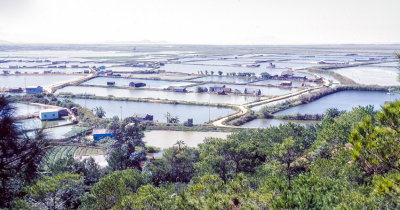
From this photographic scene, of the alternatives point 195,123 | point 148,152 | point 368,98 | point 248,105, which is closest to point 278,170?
point 148,152

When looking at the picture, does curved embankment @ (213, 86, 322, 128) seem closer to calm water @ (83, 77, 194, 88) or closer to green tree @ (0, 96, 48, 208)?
calm water @ (83, 77, 194, 88)

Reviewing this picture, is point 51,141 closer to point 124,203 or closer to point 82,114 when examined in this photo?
point 124,203

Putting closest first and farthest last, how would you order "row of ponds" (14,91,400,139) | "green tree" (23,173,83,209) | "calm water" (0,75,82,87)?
"green tree" (23,173,83,209)
"row of ponds" (14,91,400,139)
"calm water" (0,75,82,87)

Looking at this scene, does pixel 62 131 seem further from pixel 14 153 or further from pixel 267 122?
pixel 14 153

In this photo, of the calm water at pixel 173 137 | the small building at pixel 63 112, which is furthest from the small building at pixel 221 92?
the small building at pixel 63 112

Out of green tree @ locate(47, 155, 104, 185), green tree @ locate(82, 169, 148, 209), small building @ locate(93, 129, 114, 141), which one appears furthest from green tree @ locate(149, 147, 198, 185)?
small building @ locate(93, 129, 114, 141)

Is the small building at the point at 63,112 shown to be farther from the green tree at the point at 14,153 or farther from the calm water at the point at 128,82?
the green tree at the point at 14,153

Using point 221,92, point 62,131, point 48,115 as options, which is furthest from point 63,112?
point 221,92
